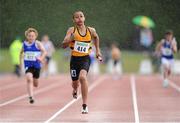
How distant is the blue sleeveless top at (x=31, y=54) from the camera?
16.4 m

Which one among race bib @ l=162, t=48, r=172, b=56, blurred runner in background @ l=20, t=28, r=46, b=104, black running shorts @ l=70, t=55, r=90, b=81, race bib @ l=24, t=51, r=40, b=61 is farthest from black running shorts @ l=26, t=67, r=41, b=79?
race bib @ l=162, t=48, r=172, b=56

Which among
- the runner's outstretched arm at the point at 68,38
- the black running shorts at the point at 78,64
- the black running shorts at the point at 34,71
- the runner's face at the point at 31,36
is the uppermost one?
the runner's face at the point at 31,36

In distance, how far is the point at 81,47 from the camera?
12.8 metres

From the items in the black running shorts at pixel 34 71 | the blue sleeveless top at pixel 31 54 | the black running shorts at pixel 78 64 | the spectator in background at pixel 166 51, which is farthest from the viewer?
the spectator in background at pixel 166 51

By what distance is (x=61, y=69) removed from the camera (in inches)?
1817

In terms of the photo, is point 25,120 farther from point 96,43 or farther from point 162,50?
point 162,50

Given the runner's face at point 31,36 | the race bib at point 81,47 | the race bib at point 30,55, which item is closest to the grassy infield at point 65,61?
the race bib at point 30,55

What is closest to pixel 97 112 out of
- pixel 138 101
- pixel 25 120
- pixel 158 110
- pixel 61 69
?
pixel 158 110

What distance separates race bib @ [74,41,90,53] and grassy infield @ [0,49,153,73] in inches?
1242

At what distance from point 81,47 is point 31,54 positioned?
3.85 metres

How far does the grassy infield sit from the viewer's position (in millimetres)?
46594

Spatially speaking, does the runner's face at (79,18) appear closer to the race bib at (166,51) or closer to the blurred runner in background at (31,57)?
the blurred runner in background at (31,57)

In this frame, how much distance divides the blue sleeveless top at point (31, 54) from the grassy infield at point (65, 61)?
27.7m

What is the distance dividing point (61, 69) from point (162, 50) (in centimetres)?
2376
